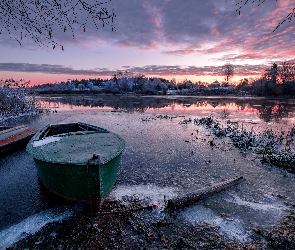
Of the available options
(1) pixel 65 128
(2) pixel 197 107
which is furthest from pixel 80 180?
(2) pixel 197 107

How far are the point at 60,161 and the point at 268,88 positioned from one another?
3262 inches

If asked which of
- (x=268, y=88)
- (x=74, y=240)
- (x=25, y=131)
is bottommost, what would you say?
(x=74, y=240)

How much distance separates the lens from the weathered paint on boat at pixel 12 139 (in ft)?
47.9

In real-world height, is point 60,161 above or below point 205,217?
above

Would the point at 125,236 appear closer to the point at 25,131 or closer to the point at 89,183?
the point at 89,183

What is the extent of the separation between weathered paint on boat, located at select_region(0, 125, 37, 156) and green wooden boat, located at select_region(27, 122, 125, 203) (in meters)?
5.90

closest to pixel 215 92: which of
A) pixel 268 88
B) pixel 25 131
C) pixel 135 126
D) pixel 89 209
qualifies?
pixel 268 88

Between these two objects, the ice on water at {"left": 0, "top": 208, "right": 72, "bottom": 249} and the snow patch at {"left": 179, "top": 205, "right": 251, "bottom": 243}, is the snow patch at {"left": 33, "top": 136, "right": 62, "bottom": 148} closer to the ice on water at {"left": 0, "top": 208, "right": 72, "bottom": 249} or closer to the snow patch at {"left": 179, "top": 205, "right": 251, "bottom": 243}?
the ice on water at {"left": 0, "top": 208, "right": 72, "bottom": 249}

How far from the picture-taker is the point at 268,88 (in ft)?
247

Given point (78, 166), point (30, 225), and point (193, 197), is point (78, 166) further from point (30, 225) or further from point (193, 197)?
point (193, 197)

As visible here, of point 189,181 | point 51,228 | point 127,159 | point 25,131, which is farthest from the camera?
point 25,131

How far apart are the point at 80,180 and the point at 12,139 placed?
36.3ft

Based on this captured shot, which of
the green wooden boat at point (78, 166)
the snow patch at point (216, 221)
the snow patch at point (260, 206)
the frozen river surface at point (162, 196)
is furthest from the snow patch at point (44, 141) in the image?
the snow patch at point (260, 206)

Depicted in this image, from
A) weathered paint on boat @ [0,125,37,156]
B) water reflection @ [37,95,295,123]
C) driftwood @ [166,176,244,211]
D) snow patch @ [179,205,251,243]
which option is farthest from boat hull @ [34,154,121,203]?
water reflection @ [37,95,295,123]
